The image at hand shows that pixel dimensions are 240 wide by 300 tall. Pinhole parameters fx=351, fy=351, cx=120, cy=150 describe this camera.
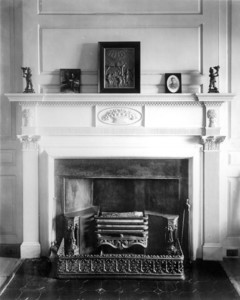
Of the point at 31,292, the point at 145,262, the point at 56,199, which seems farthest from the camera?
the point at 56,199

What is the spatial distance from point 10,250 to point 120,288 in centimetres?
131

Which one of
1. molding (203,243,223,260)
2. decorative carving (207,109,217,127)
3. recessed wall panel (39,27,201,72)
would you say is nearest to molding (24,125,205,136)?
decorative carving (207,109,217,127)

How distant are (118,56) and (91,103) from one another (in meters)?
0.51

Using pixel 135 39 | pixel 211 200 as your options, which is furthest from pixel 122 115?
pixel 211 200

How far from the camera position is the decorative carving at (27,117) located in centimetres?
317

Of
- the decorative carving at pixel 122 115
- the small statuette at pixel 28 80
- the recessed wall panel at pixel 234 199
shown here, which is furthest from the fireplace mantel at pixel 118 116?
the recessed wall panel at pixel 234 199

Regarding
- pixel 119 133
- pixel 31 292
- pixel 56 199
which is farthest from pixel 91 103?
pixel 31 292

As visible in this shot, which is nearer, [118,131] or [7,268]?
[7,268]

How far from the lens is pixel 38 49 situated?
3.26 m

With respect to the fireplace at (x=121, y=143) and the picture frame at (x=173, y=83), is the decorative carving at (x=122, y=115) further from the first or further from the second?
the picture frame at (x=173, y=83)

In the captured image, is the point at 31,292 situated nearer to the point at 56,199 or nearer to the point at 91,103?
the point at 56,199

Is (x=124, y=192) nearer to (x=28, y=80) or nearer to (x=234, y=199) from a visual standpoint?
(x=234, y=199)

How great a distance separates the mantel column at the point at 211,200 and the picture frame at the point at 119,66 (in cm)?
90

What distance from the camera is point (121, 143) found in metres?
3.22
